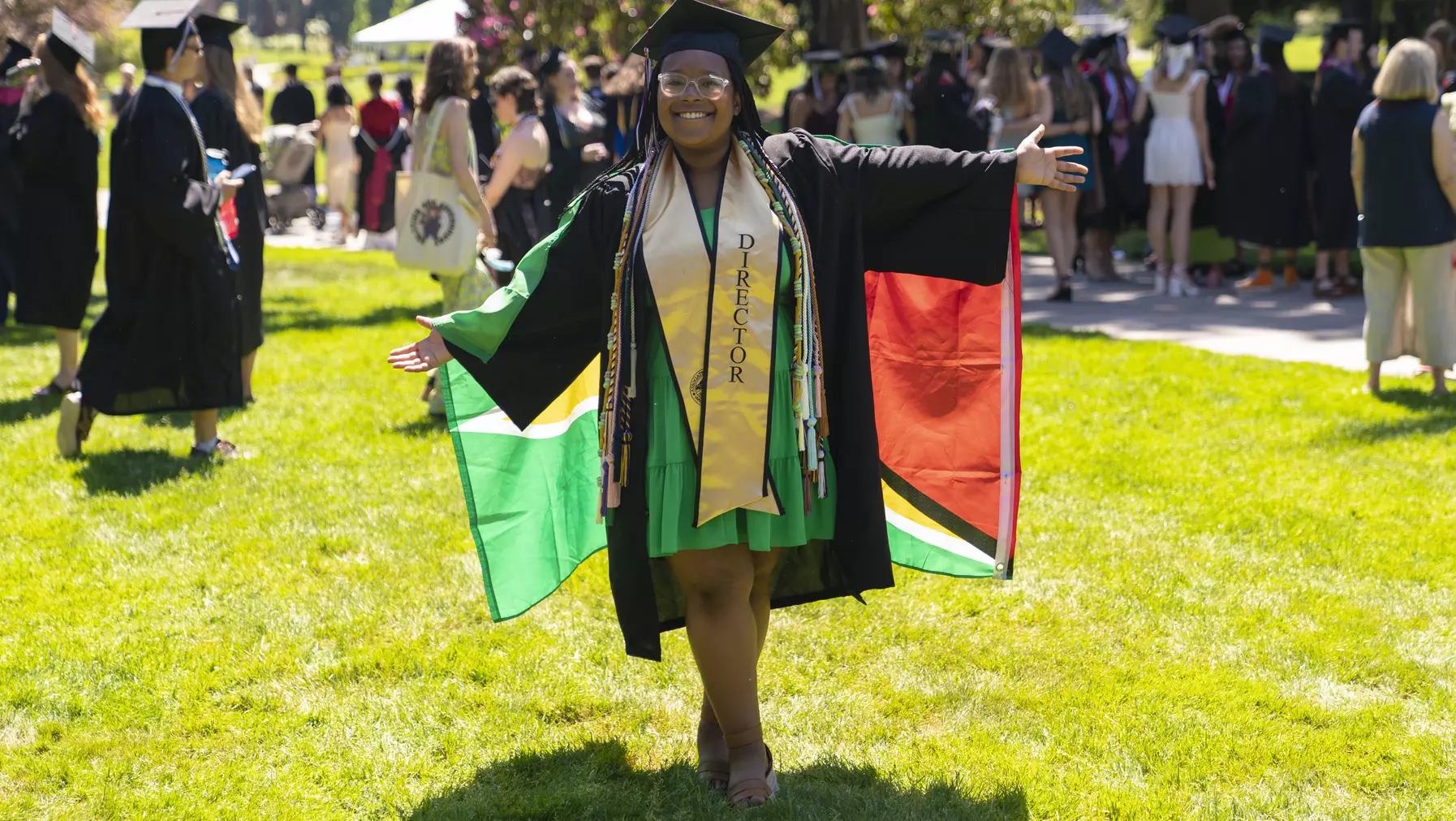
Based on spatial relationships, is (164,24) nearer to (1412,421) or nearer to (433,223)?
(433,223)

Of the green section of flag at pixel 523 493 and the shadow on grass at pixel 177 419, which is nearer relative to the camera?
the green section of flag at pixel 523 493

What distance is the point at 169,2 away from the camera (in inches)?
274

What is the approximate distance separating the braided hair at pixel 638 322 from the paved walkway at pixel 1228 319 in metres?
6.55

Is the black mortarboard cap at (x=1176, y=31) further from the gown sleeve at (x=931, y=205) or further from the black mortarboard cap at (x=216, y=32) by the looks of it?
the gown sleeve at (x=931, y=205)

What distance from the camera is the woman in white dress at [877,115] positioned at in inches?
517

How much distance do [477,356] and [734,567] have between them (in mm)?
873

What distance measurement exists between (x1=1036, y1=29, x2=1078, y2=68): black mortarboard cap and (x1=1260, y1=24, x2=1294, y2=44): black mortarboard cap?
152 centimetres

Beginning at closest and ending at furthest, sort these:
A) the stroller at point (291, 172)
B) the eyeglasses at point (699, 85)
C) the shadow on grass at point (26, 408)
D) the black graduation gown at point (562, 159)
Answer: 1. the eyeglasses at point (699, 85)
2. the shadow on grass at point (26, 408)
3. the black graduation gown at point (562, 159)
4. the stroller at point (291, 172)

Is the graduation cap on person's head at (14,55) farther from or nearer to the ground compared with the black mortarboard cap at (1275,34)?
nearer to the ground

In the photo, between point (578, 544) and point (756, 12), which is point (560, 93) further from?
point (578, 544)

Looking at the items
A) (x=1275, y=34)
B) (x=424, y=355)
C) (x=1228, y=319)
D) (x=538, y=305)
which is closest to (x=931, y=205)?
(x=538, y=305)

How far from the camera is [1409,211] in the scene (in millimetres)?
7984

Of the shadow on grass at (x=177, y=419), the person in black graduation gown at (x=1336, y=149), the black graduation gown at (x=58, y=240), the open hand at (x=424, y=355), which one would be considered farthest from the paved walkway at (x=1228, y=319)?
the open hand at (x=424, y=355)

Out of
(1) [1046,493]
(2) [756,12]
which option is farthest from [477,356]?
(2) [756,12]
